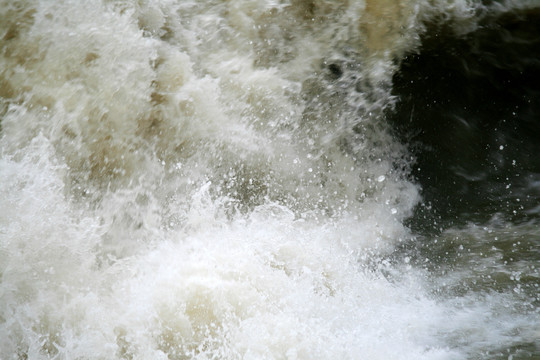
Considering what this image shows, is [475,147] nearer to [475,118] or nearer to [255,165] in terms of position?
[475,118]

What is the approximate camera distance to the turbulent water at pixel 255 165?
218 centimetres

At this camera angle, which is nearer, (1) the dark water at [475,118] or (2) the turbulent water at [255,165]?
(2) the turbulent water at [255,165]

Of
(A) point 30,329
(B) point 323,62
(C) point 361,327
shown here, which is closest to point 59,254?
(A) point 30,329

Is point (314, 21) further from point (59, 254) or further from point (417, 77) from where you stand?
point (59, 254)

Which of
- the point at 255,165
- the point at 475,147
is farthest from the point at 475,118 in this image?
the point at 255,165

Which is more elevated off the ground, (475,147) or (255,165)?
(475,147)

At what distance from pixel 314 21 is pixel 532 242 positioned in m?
1.52

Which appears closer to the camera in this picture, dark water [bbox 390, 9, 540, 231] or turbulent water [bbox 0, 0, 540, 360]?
turbulent water [bbox 0, 0, 540, 360]

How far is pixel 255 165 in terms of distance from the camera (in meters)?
2.46

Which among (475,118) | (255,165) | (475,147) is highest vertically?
(475,118)

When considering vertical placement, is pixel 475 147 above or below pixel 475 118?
below

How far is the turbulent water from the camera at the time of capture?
2180 mm

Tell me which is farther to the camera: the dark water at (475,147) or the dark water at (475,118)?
the dark water at (475,118)

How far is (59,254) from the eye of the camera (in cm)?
233
